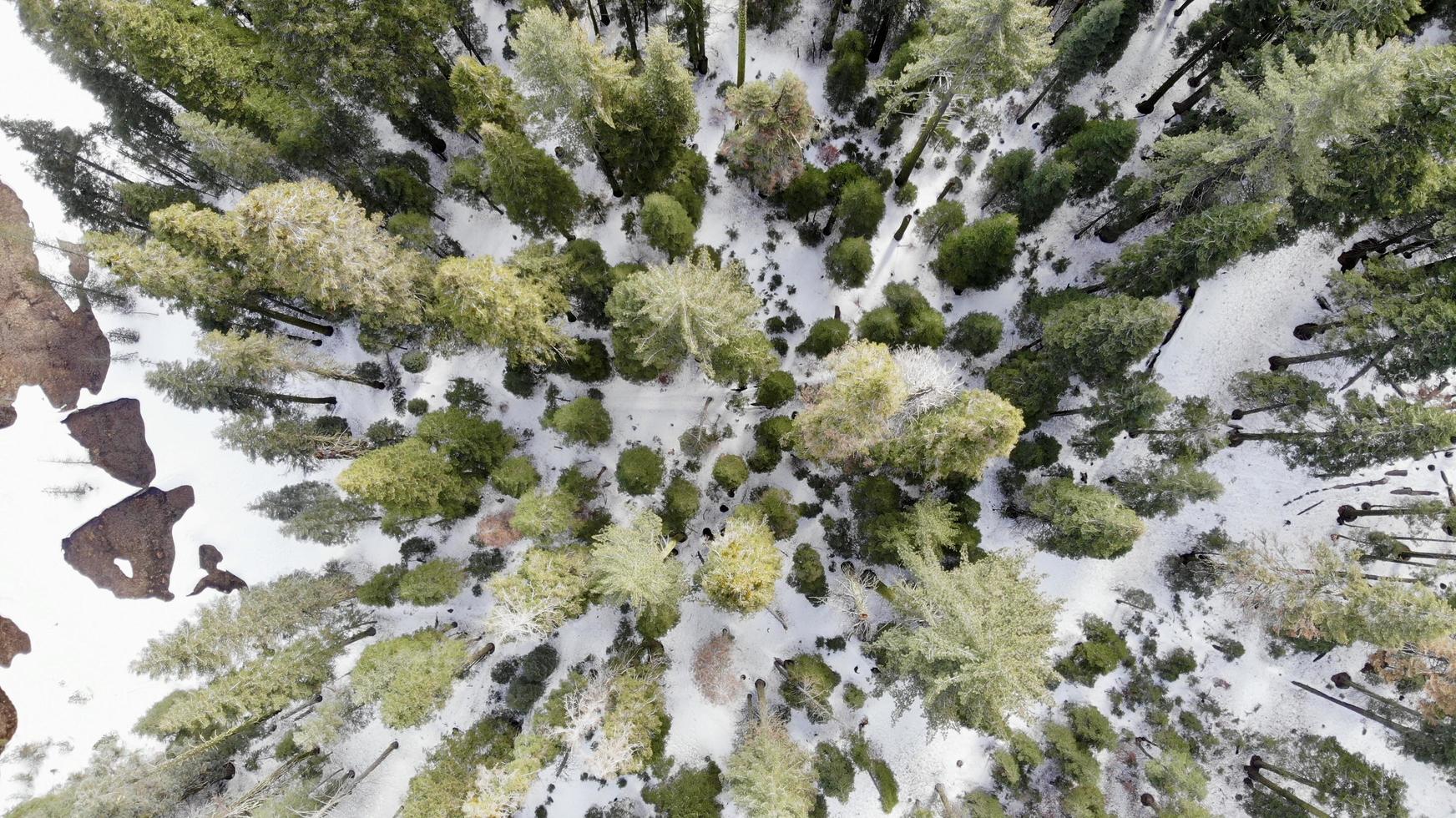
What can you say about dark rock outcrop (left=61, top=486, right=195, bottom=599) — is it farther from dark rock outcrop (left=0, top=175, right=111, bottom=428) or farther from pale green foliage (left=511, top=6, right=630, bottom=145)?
pale green foliage (left=511, top=6, right=630, bottom=145)

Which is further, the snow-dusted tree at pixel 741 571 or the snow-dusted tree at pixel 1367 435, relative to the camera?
the snow-dusted tree at pixel 1367 435

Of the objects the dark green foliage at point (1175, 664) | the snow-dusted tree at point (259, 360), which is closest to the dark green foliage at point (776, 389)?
the snow-dusted tree at point (259, 360)

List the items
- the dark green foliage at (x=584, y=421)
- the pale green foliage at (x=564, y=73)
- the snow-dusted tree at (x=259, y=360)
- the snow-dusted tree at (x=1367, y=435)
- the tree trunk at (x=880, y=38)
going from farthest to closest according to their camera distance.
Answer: the tree trunk at (x=880, y=38) → the dark green foliage at (x=584, y=421) → the snow-dusted tree at (x=259, y=360) → the snow-dusted tree at (x=1367, y=435) → the pale green foliage at (x=564, y=73)

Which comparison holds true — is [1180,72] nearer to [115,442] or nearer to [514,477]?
[514,477]

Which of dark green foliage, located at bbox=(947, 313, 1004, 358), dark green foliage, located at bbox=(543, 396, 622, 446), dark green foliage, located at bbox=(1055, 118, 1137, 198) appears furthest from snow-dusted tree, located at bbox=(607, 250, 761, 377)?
dark green foliage, located at bbox=(1055, 118, 1137, 198)

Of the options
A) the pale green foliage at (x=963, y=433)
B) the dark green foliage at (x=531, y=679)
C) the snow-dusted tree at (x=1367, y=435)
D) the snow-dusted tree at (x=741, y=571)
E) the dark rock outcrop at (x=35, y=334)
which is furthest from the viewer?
the dark rock outcrop at (x=35, y=334)

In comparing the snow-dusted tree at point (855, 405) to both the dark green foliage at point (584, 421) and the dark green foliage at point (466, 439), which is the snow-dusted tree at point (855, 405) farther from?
the dark green foliage at point (466, 439)

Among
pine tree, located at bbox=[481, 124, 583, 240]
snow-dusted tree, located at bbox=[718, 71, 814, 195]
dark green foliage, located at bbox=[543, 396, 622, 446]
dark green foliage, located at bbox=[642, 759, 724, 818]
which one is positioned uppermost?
snow-dusted tree, located at bbox=[718, 71, 814, 195]

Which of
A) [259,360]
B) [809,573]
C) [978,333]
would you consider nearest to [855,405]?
[978,333]
